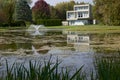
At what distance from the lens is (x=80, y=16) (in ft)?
271

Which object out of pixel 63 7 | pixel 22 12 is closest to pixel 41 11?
pixel 22 12

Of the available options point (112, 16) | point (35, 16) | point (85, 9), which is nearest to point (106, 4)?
point (112, 16)

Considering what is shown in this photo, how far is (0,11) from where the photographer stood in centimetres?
6203

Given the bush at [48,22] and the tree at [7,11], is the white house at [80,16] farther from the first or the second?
the tree at [7,11]

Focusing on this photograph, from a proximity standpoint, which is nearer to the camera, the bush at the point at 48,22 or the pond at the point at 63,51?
the pond at the point at 63,51

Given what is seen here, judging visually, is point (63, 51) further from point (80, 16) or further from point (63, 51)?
point (80, 16)

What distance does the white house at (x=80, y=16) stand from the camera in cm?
7981

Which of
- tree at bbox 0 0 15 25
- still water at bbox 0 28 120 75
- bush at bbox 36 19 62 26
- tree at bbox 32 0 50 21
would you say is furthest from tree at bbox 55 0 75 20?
still water at bbox 0 28 120 75

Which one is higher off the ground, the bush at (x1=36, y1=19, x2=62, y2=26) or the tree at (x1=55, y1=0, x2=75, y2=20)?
the tree at (x1=55, y1=0, x2=75, y2=20)

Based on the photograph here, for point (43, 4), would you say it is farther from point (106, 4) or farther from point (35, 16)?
point (106, 4)

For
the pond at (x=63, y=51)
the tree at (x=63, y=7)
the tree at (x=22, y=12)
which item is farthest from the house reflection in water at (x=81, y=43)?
the tree at (x=63, y=7)

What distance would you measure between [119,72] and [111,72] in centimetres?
10

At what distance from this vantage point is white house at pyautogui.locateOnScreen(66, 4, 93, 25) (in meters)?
79.8

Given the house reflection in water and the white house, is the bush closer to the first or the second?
the white house
